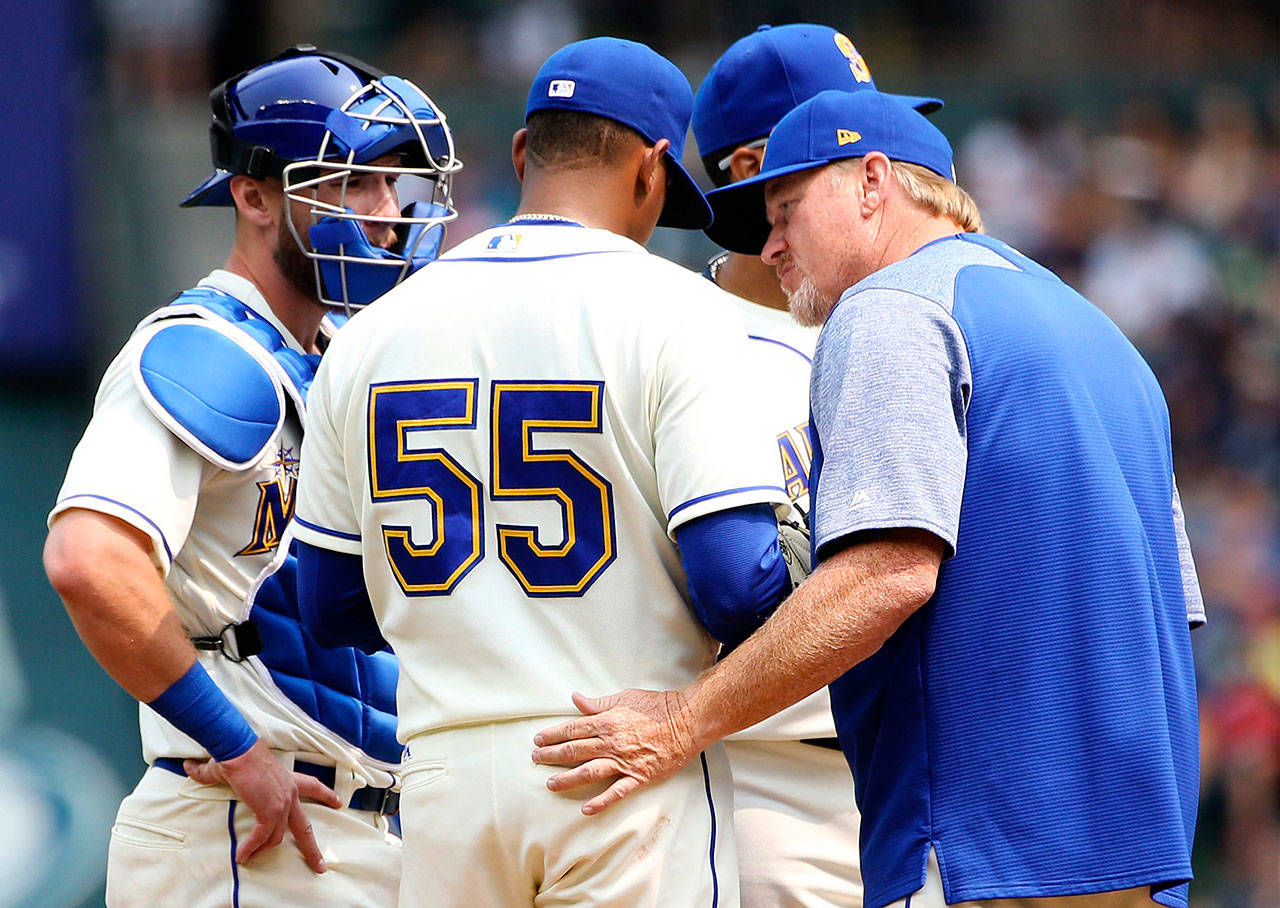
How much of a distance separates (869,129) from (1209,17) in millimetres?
10235

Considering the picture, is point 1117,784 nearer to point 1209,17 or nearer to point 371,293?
point 371,293

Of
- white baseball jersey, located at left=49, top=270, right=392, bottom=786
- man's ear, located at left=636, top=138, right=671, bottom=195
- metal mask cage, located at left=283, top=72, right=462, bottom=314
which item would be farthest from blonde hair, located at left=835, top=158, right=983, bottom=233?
white baseball jersey, located at left=49, top=270, right=392, bottom=786

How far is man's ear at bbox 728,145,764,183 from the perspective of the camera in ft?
12.4

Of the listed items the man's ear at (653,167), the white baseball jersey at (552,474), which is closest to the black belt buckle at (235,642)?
the white baseball jersey at (552,474)

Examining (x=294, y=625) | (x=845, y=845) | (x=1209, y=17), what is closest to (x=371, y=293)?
(x=294, y=625)

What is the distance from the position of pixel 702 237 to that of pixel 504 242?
687 centimetres

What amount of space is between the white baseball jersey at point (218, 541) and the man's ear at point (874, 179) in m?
1.28

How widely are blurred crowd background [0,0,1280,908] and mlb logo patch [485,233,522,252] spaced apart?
538 centimetres

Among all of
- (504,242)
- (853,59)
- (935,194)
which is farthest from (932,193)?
(853,59)

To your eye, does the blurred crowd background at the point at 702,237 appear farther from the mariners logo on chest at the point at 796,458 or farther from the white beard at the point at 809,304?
the white beard at the point at 809,304

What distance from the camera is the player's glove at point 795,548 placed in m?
2.96

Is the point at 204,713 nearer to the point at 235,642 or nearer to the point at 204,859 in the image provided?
the point at 235,642

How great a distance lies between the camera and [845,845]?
3.34m

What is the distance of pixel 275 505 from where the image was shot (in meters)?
3.32
